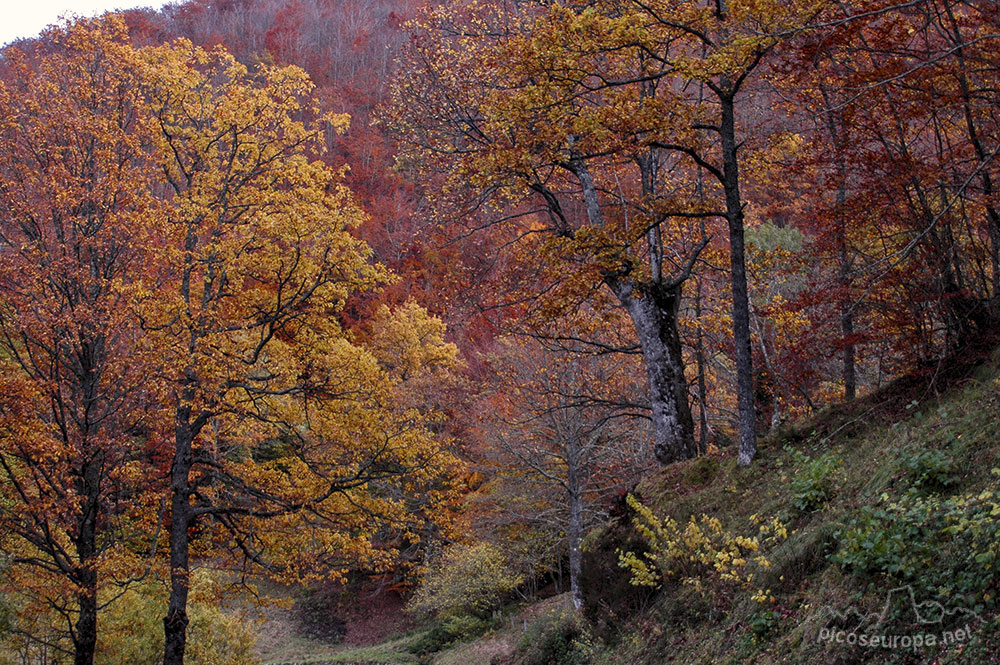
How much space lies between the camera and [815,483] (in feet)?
20.2

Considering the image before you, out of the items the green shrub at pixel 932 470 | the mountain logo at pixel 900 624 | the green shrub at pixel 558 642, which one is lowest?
the green shrub at pixel 558 642

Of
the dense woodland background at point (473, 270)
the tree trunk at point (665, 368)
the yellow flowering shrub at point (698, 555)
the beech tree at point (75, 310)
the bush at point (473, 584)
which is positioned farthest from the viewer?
the bush at point (473, 584)

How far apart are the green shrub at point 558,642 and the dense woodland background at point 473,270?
0.30 ft

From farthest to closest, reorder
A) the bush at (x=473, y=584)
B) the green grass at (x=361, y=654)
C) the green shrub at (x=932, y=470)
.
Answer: the bush at (x=473, y=584) → the green grass at (x=361, y=654) → the green shrub at (x=932, y=470)

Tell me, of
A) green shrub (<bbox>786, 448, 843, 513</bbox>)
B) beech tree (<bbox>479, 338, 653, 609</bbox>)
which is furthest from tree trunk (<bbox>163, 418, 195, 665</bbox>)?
green shrub (<bbox>786, 448, 843, 513</bbox>)

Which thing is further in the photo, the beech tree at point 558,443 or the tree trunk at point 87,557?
the beech tree at point 558,443

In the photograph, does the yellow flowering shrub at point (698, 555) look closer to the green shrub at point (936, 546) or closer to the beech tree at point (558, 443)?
the green shrub at point (936, 546)

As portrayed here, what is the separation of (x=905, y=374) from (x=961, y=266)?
1302 mm

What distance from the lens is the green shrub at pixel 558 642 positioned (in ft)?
26.7

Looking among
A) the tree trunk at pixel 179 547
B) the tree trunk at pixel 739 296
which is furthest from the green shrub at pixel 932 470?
the tree trunk at pixel 179 547

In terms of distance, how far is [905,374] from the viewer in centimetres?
745

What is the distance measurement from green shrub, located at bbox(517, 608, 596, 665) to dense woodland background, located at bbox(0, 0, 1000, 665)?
0.30 ft

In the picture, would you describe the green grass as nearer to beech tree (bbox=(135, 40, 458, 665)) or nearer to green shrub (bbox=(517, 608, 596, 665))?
beech tree (bbox=(135, 40, 458, 665))

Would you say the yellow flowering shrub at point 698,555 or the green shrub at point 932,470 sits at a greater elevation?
the green shrub at point 932,470
